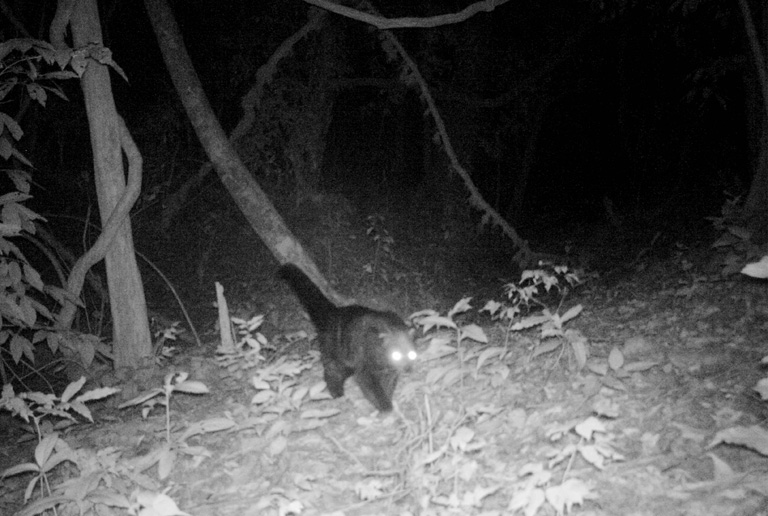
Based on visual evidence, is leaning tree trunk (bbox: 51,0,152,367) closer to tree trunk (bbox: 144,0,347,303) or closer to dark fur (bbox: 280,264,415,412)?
tree trunk (bbox: 144,0,347,303)

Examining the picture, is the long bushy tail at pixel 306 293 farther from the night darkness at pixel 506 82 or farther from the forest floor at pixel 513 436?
the night darkness at pixel 506 82

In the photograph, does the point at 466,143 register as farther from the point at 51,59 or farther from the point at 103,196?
the point at 51,59

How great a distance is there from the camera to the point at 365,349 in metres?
4.50

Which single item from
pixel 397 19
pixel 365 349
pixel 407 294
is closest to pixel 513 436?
pixel 365 349

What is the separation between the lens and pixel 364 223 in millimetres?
10547

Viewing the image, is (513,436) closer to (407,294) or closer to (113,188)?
(113,188)

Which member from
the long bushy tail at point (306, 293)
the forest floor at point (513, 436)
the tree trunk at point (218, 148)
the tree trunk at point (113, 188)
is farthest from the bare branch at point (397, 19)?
the forest floor at point (513, 436)

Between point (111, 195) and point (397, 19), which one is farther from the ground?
point (397, 19)

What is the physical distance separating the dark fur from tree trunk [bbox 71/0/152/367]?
1.66 meters

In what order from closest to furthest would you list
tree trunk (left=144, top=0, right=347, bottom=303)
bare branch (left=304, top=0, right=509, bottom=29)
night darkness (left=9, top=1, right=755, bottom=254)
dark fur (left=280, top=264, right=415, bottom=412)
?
dark fur (left=280, top=264, right=415, bottom=412), bare branch (left=304, top=0, right=509, bottom=29), tree trunk (left=144, top=0, right=347, bottom=303), night darkness (left=9, top=1, right=755, bottom=254)

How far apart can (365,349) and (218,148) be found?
133 inches

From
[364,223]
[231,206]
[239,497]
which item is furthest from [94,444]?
[364,223]

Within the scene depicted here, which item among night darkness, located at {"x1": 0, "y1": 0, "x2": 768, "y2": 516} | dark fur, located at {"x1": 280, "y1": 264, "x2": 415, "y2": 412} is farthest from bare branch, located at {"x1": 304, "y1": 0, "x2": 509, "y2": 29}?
dark fur, located at {"x1": 280, "y1": 264, "x2": 415, "y2": 412}

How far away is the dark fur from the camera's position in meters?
4.28
